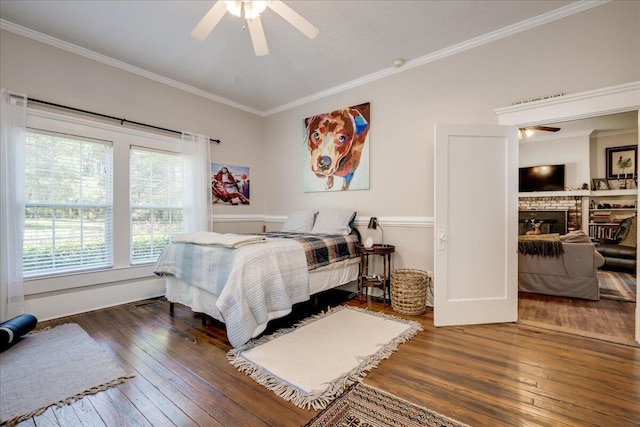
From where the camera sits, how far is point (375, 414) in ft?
5.15

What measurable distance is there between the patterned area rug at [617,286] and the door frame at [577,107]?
166cm

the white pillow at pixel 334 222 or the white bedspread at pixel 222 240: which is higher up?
the white pillow at pixel 334 222

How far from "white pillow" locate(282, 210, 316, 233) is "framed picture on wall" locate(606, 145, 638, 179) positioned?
6.59 m

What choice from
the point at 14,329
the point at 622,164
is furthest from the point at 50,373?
the point at 622,164

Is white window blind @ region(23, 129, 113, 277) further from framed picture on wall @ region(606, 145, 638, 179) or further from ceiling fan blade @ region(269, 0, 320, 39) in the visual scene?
framed picture on wall @ region(606, 145, 638, 179)

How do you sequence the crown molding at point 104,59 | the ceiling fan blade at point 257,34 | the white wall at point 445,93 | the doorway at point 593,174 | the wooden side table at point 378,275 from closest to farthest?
the ceiling fan blade at point 257,34 < the white wall at point 445,93 < the crown molding at point 104,59 < the wooden side table at point 378,275 < the doorway at point 593,174

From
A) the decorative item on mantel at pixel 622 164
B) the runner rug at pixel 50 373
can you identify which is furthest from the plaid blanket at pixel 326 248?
the decorative item on mantel at pixel 622 164

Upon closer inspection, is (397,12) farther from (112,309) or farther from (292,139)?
(112,309)

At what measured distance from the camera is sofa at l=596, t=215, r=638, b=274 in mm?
4703

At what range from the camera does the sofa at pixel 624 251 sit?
4703mm

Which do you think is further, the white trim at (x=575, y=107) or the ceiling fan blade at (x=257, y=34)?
the white trim at (x=575, y=107)

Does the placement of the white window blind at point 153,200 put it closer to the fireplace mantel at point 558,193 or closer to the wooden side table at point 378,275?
the wooden side table at point 378,275

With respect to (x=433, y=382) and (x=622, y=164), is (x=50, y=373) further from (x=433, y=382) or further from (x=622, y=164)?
(x=622, y=164)

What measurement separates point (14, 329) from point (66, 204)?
1.33m
